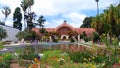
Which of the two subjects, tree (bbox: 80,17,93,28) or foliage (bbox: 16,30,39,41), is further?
tree (bbox: 80,17,93,28)

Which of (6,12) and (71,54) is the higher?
(6,12)

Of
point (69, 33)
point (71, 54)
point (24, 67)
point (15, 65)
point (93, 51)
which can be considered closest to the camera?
point (24, 67)

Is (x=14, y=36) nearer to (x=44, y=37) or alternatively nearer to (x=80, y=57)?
(x=44, y=37)

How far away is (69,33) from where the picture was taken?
69188mm

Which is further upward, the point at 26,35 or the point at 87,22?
the point at 87,22

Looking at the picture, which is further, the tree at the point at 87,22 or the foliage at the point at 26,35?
the tree at the point at 87,22

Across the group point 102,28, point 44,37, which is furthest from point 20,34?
point 102,28

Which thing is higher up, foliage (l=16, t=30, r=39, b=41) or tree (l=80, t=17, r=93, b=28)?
tree (l=80, t=17, r=93, b=28)

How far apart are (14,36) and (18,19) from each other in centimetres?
688

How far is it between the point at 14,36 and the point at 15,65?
60.6 m

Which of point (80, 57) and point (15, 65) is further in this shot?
point (80, 57)

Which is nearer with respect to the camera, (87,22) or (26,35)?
(26,35)

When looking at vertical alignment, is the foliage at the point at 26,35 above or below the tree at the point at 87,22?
below

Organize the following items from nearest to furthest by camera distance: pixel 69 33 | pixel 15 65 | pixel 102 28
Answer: pixel 15 65 < pixel 102 28 < pixel 69 33
